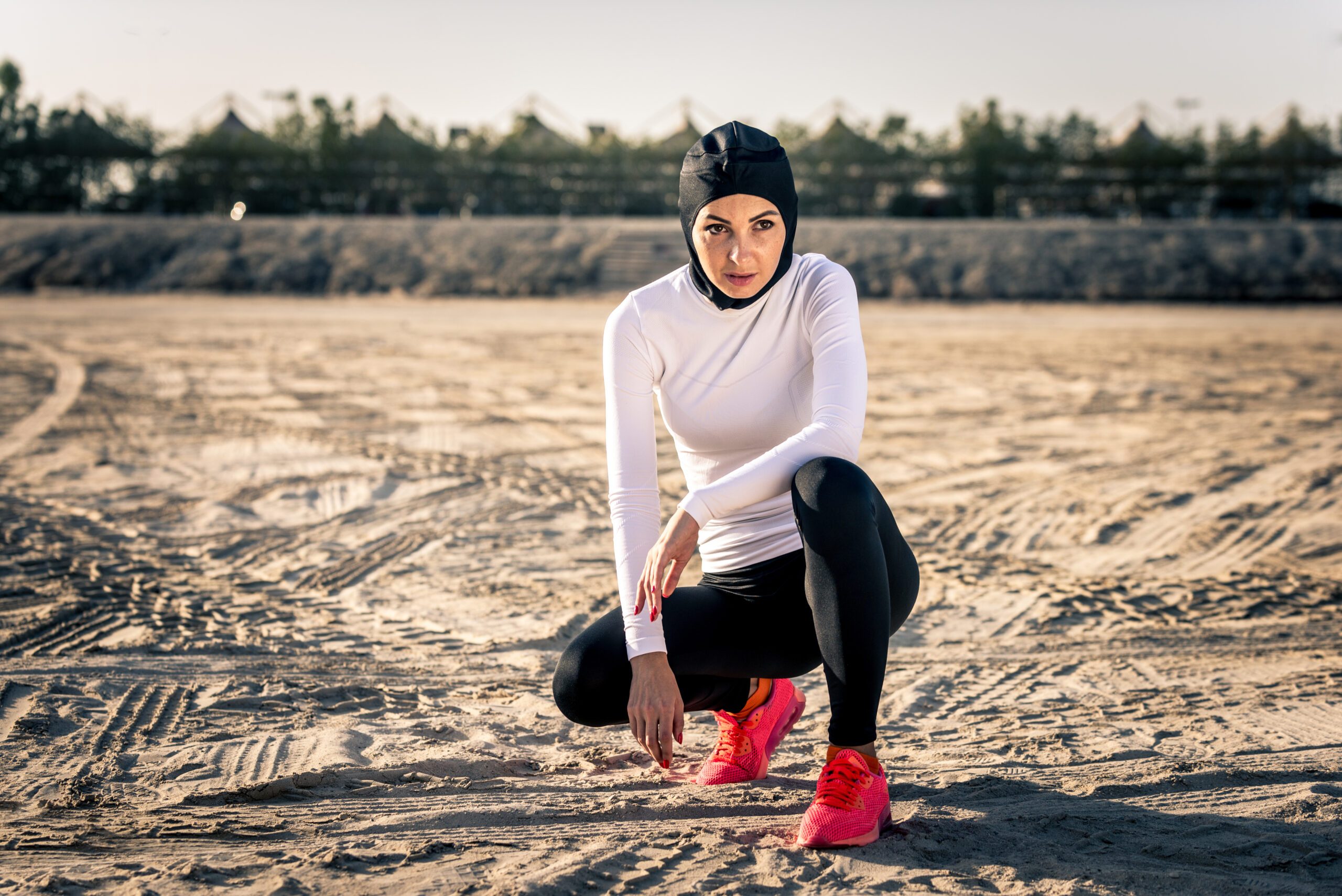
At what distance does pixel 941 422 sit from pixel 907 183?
70.0 ft

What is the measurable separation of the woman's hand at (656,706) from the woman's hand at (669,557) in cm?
12

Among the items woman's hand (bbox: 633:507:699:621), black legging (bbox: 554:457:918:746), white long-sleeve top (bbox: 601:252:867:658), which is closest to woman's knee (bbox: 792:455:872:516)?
black legging (bbox: 554:457:918:746)

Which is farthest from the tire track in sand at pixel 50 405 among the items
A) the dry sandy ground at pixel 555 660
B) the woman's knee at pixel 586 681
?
the woman's knee at pixel 586 681

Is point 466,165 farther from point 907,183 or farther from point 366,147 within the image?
point 907,183

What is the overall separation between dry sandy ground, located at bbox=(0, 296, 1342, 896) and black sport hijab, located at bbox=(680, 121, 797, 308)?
4.07 feet

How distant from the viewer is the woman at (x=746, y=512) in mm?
2045

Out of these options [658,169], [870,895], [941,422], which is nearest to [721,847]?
[870,895]

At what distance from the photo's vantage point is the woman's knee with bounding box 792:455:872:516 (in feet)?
6.57

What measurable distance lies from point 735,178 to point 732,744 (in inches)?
53.2

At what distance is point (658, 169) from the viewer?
90.2 feet

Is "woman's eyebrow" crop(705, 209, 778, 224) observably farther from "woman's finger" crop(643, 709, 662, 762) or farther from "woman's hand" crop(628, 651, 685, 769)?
"woman's finger" crop(643, 709, 662, 762)

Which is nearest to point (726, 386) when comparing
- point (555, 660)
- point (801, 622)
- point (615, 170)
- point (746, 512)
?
point (746, 512)

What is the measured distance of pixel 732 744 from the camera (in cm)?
245

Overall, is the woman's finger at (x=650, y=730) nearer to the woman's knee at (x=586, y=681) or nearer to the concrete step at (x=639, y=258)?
the woman's knee at (x=586, y=681)
